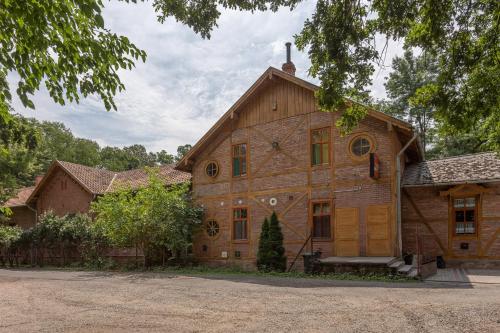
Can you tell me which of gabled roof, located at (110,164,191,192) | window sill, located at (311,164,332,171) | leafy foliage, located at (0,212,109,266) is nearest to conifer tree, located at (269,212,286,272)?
window sill, located at (311,164,332,171)

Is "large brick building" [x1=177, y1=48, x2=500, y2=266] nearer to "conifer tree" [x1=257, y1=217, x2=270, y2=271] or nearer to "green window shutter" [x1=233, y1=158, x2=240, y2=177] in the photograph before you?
Result: "green window shutter" [x1=233, y1=158, x2=240, y2=177]

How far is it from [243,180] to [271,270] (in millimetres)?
4625

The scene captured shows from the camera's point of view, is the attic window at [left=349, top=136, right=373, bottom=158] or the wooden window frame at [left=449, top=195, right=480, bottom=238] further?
the attic window at [left=349, top=136, right=373, bottom=158]

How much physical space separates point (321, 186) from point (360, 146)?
2235 mm

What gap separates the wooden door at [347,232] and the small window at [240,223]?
4435 mm

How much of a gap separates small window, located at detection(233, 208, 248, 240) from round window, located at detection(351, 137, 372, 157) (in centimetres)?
568

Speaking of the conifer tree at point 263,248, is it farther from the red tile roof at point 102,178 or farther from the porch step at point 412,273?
the red tile roof at point 102,178

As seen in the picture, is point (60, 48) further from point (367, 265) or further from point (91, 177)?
point (91, 177)

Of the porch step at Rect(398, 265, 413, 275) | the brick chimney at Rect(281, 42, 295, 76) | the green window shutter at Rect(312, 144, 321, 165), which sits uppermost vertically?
the brick chimney at Rect(281, 42, 295, 76)

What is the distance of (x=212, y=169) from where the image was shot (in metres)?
20.3

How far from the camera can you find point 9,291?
40.1 feet

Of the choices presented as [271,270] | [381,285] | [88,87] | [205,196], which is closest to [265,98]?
[205,196]

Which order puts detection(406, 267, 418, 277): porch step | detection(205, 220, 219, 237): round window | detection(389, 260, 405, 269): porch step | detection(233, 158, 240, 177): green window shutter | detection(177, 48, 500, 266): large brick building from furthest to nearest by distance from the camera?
detection(205, 220, 219, 237): round window → detection(233, 158, 240, 177): green window shutter → detection(177, 48, 500, 266): large brick building → detection(389, 260, 405, 269): porch step → detection(406, 267, 418, 277): porch step

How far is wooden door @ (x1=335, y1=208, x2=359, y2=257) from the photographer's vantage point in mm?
15868
